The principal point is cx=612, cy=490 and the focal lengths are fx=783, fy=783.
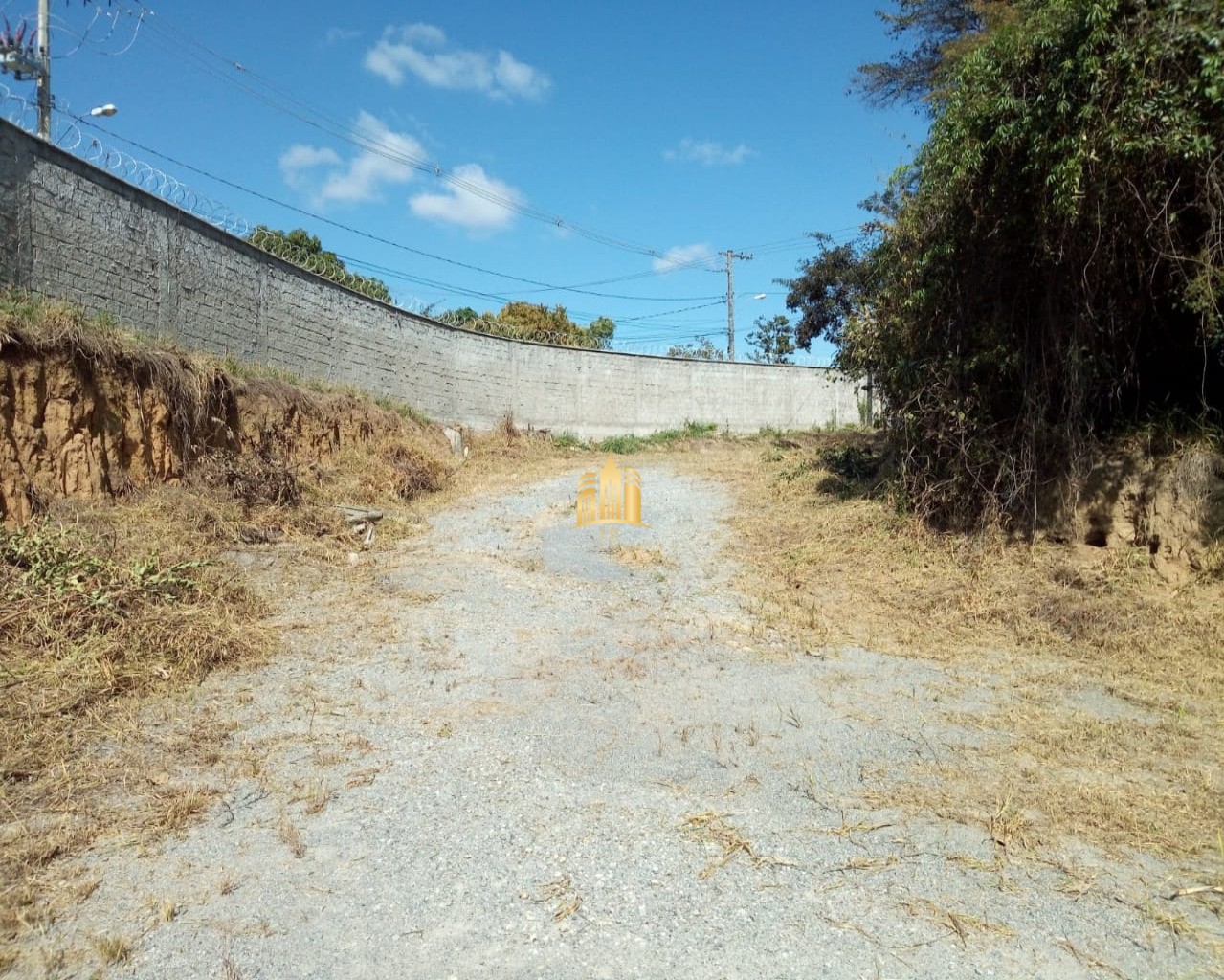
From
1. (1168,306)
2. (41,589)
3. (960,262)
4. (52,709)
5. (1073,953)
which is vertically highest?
(960,262)

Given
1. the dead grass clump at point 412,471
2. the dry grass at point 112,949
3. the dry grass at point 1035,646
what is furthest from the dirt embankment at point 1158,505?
A: the dead grass clump at point 412,471

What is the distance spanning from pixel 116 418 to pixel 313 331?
5.88 m

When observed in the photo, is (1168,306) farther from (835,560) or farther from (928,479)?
(835,560)

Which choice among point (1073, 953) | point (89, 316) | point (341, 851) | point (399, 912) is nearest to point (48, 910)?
point (341, 851)

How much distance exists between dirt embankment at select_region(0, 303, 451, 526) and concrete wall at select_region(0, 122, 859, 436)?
1.21 meters

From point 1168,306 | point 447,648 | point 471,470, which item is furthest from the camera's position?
point 471,470

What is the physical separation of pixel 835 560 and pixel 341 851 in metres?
6.08

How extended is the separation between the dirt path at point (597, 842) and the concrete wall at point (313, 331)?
577 centimetres

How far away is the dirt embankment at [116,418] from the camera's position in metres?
6.78

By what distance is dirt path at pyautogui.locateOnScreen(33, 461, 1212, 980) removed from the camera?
100 inches

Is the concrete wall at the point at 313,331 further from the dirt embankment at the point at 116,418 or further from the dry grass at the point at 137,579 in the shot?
the dirt embankment at the point at 116,418

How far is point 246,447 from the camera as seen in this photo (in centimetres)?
990

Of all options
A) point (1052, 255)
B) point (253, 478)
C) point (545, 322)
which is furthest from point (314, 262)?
point (545, 322)

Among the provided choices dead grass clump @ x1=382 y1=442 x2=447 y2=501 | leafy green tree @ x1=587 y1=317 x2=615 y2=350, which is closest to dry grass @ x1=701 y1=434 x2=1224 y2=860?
dead grass clump @ x1=382 y1=442 x2=447 y2=501
